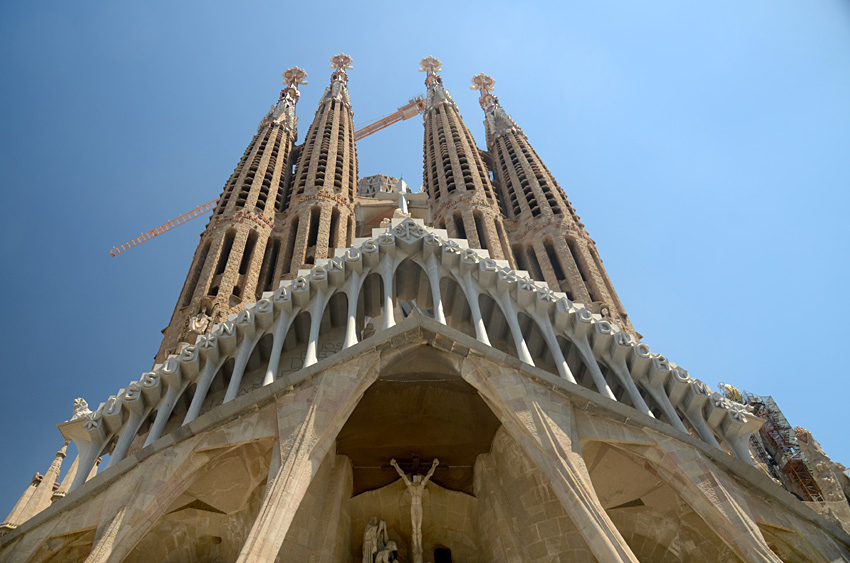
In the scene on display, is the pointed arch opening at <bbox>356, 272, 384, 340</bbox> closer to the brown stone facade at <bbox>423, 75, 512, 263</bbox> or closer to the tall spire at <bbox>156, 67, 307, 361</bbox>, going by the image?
the tall spire at <bbox>156, 67, 307, 361</bbox>

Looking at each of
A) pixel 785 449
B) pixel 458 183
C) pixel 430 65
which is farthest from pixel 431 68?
pixel 785 449

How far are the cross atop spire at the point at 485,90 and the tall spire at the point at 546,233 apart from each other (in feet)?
15.2

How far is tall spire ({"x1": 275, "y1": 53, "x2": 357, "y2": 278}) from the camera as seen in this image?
2398cm

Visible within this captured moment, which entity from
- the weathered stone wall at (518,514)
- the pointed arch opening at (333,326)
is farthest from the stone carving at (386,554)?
the pointed arch opening at (333,326)

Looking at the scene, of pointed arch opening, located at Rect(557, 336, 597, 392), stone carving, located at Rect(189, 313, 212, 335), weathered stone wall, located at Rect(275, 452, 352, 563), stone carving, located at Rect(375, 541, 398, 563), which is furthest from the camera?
stone carving, located at Rect(189, 313, 212, 335)

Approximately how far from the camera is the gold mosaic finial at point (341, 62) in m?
42.8

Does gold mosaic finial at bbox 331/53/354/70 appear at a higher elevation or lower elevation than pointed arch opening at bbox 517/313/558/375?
higher

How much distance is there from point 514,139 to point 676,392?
2191 cm

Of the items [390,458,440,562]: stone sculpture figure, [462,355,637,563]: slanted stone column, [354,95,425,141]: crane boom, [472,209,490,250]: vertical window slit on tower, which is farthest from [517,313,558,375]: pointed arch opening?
[354,95,425,141]: crane boom

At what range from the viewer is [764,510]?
10.9m

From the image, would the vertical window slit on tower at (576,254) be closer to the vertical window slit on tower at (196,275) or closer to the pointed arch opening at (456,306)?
the pointed arch opening at (456,306)

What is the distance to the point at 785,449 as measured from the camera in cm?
3266

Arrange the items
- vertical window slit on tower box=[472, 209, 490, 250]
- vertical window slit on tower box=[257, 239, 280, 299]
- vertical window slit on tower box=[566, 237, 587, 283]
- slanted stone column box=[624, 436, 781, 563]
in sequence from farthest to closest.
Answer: vertical window slit on tower box=[472, 209, 490, 250] → vertical window slit on tower box=[566, 237, 587, 283] → vertical window slit on tower box=[257, 239, 280, 299] → slanted stone column box=[624, 436, 781, 563]

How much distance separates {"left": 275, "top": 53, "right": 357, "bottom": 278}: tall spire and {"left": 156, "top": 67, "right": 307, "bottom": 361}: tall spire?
74 cm
